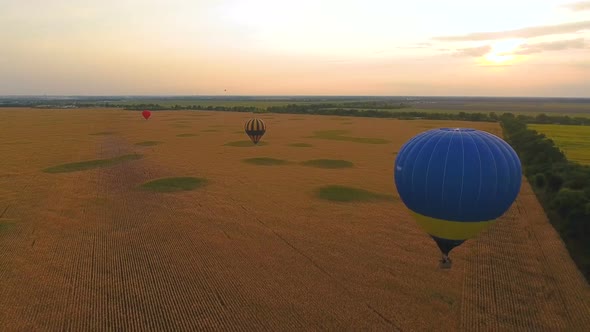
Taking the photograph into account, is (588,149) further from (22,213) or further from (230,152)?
(22,213)

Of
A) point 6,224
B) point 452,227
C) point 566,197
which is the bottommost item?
point 6,224

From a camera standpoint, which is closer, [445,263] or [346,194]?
[445,263]

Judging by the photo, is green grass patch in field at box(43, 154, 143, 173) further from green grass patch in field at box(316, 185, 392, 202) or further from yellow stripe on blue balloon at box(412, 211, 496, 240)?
yellow stripe on blue balloon at box(412, 211, 496, 240)

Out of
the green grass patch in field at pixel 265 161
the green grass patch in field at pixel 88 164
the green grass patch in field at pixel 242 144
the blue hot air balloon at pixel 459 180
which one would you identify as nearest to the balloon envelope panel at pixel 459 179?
the blue hot air balloon at pixel 459 180

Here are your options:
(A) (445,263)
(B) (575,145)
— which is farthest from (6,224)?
(B) (575,145)

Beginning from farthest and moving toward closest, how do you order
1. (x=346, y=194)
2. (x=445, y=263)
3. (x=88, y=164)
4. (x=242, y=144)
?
(x=242, y=144) → (x=88, y=164) → (x=346, y=194) → (x=445, y=263)

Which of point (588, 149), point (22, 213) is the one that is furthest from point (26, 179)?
point (588, 149)

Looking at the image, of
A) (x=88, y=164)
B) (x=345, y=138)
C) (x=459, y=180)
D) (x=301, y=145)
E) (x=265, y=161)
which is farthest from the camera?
(x=345, y=138)

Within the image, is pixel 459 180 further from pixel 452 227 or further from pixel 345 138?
pixel 345 138
